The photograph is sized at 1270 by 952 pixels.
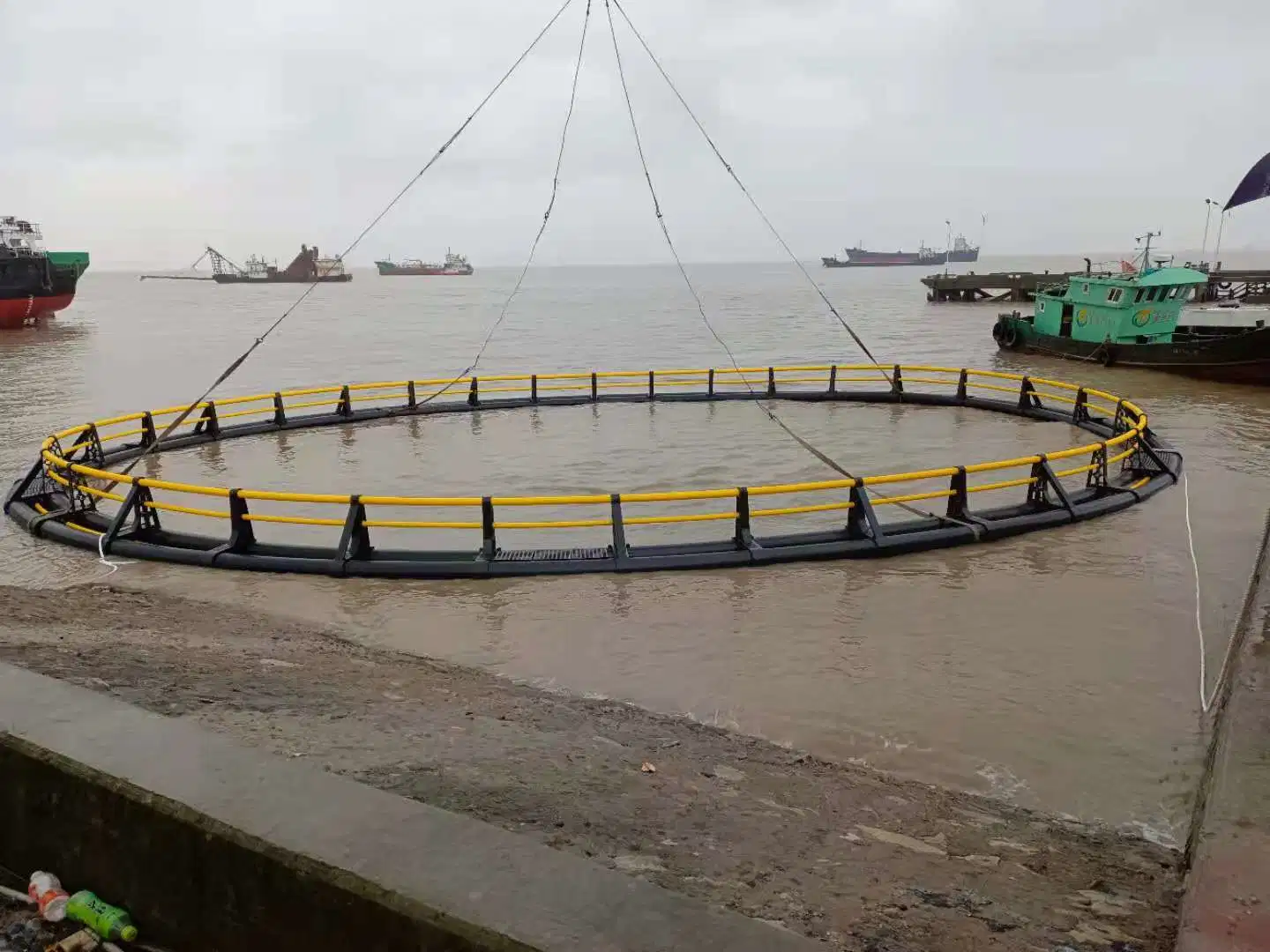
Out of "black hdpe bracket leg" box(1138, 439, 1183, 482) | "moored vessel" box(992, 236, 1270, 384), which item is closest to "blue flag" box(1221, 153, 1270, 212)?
"moored vessel" box(992, 236, 1270, 384)

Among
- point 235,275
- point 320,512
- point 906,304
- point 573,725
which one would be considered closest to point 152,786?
point 573,725

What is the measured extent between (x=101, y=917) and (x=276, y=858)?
35.9 inches

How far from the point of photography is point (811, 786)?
5316 mm

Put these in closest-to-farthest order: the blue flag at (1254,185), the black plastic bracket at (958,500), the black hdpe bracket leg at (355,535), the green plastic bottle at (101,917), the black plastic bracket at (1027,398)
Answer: the green plastic bottle at (101,917) < the black hdpe bracket leg at (355,535) < the black plastic bracket at (958,500) < the black plastic bracket at (1027,398) < the blue flag at (1254,185)

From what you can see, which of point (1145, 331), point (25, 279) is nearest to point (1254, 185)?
point (1145, 331)

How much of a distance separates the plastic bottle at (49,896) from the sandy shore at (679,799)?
5.30ft

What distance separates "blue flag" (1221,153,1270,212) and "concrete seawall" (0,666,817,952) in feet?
104

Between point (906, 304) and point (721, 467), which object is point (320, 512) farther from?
point (906, 304)

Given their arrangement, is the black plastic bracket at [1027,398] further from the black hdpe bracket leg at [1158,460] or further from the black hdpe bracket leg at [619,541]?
the black hdpe bracket leg at [619,541]

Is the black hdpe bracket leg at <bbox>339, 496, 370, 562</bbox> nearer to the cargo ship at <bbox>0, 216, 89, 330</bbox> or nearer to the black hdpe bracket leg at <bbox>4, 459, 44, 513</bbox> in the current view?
the black hdpe bracket leg at <bbox>4, 459, 44, 513</bbox>

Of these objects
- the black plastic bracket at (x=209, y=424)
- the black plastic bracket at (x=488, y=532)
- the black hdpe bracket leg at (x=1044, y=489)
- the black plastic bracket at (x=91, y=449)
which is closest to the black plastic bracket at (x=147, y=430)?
the black plastic bracket at (x=91, y=449)

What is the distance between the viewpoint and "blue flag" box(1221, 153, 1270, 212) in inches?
1053

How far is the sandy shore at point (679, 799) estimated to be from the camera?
12.4 feet

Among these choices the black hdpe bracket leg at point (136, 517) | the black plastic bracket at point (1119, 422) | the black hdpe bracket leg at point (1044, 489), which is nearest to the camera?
the black hdpe bracket leg at point (136, 517)
